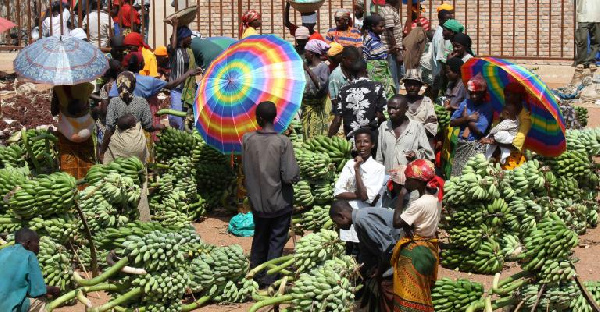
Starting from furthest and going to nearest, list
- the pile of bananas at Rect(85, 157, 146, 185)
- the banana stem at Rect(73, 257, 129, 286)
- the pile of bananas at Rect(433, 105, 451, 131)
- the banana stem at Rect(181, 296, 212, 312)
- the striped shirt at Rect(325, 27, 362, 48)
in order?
1. the striped shirt at Rect(325, 27, 362, 48)
2. the pile of bananas at Rect(433, 105, 451, 131)
3. the pile of bananas at Rect(85, 157, 146, 185)
4. the banana stem at Rect(181, 296, 212, 312)
5. the banana stem at Rect(73, 257, 129, 286)

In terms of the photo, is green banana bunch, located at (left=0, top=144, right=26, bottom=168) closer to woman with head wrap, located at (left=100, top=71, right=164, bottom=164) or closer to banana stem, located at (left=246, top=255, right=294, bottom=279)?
woman with head wrap, located at (left=100, top=71, right=164, bottom=164)

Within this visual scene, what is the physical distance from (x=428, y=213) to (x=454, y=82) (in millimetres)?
4431

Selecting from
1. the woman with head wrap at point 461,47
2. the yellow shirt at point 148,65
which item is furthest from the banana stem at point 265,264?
the yellow shirt at point 148,65

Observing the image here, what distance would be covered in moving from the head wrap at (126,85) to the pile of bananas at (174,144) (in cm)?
79

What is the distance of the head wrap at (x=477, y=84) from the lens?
11375mm

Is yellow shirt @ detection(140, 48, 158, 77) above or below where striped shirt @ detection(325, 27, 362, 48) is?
below

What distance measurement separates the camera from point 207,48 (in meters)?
13.2

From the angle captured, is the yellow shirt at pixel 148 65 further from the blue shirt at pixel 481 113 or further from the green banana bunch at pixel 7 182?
the blue shirt at pixel 481 113

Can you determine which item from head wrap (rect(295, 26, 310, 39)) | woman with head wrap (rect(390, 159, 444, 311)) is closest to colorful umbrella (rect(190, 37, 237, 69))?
head wrap (rect(295, 26, 310, 39))

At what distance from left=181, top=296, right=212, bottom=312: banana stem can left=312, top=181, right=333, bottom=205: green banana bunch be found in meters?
1.89

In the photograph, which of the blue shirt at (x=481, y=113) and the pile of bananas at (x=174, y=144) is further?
the pile of bananas at (x=174, y=144)

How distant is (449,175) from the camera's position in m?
12.0

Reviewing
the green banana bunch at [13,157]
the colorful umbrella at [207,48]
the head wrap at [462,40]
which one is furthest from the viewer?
the colorful umbrella at [207,48]

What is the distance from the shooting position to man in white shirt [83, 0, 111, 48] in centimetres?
1844
